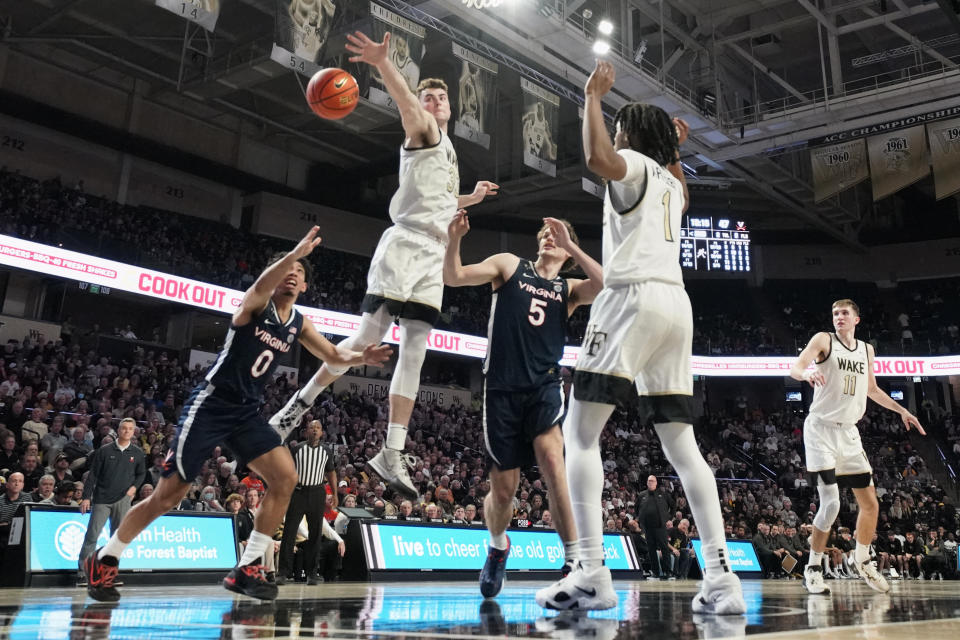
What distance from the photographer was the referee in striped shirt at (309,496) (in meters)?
8.14

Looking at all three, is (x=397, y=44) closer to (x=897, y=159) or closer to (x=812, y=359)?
(x=812, y=359)

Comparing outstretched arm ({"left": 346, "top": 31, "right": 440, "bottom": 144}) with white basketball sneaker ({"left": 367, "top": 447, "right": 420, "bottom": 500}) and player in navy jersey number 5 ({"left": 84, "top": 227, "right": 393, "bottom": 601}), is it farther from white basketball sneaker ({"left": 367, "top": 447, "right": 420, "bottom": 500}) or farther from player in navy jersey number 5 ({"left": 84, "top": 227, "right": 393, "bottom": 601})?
white basketball sneaker ({"left": 367, "top": 447, "right": 420, "bottom": 500})

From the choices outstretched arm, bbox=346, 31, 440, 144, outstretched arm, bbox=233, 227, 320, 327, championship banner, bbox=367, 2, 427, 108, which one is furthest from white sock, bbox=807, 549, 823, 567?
championship banner, bbox=367, 2, 427, 108

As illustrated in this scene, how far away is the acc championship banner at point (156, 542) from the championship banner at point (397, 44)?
6899mm

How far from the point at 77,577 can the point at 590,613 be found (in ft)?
18.9

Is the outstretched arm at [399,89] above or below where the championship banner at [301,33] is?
below

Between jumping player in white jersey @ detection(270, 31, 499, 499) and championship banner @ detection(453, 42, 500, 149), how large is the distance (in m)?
8.95


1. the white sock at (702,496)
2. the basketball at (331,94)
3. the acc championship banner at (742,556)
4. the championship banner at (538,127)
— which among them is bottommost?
the acc championship banner at (742,556)

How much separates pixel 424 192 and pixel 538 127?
35.6 feet

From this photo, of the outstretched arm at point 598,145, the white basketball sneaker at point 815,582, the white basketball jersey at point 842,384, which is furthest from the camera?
the white basketball jersey at point 842,384

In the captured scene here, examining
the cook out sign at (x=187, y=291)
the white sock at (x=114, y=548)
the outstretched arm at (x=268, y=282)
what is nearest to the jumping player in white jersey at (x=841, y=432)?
the outstretched arm at (x=268, y=282)

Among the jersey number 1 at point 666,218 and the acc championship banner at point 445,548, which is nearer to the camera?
the jersey number 1 at point 666,218

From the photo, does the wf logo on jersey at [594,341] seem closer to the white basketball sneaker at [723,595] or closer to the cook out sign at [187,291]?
the white basketball sneaker at [723,595]

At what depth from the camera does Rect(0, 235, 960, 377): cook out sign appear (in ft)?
53.2
